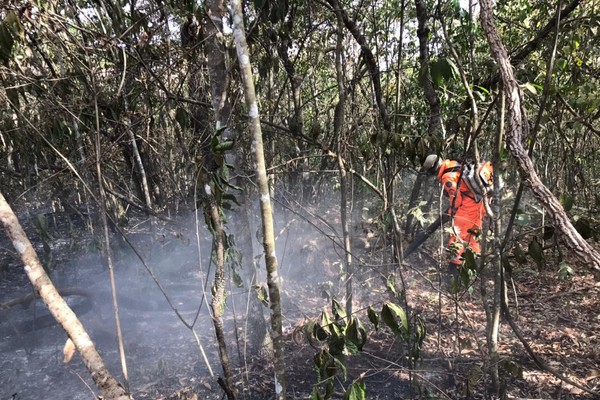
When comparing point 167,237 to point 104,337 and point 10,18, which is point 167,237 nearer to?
point 104,337

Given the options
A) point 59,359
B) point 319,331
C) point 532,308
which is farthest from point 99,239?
point 532,308

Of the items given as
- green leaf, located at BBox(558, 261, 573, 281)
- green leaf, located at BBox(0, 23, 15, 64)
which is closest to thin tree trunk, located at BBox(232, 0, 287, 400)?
green leaf, located at BBox(0, 23, 15, 64)

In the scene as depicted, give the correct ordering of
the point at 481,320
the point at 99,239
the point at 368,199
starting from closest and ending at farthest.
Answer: the point at 481,320 < the point at 99,239 < the point at 368,199

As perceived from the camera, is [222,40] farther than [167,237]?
No

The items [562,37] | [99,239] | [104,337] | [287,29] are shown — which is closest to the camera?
[562,37]

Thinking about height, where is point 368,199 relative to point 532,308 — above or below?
above

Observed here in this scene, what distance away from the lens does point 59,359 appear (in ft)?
14.1

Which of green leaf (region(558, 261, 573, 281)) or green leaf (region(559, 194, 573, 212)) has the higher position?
green leaf (region(559, 194, 573, 212))

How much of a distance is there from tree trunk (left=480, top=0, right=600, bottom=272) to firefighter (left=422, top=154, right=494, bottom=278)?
2.14 feet

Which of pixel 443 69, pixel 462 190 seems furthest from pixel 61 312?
pixel 462 190

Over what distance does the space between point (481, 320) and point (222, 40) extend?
11.8 ft

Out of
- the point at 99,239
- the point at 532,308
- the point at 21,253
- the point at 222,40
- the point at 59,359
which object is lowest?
the point at 59,359

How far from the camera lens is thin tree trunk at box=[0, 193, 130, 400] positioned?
6.16 feet

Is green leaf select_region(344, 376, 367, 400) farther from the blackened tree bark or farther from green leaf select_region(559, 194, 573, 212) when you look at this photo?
green leaf select_region(559, 194, 573, 212)
